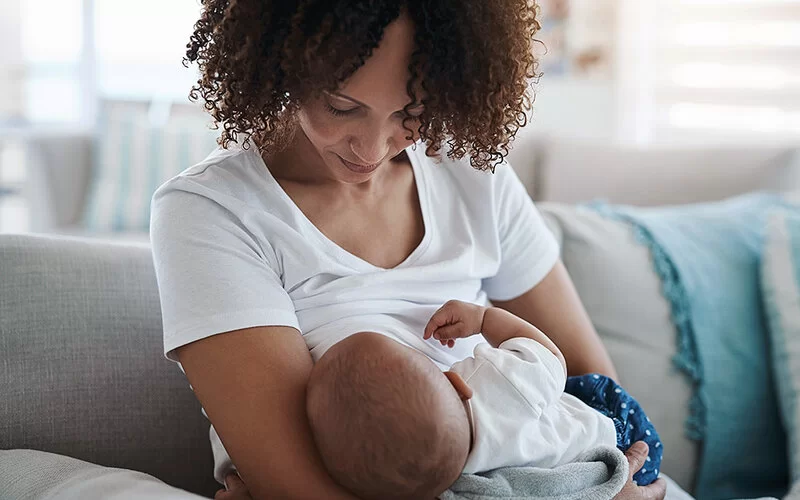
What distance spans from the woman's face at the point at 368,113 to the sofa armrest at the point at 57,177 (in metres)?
3.27

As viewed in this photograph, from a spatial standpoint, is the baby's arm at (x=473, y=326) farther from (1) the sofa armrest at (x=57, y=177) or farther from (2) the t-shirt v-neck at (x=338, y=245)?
(1) the sofa armrest at (x=57, y=177)

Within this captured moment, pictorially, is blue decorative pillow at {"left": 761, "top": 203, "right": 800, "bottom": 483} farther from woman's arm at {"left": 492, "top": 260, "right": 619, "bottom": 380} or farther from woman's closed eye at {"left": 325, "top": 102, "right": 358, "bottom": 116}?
woman's closed eye at {"left": 325, "top": 102, "right": 358, "bottom": 116}

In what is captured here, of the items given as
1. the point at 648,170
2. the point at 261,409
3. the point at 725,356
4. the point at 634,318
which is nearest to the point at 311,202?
Answer: the point at 261,409

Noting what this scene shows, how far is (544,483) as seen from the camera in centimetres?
105

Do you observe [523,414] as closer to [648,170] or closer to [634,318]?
[634,318]

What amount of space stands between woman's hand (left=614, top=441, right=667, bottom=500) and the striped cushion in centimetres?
306

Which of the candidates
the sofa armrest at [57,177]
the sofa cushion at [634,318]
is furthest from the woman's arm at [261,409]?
the sofa armrest at [57,177]

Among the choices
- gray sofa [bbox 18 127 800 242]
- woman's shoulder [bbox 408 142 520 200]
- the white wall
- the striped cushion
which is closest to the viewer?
woman's shoulder [bbox 408 142 520 200]

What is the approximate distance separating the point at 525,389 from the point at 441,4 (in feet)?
1.54

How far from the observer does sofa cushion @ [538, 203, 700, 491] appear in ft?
5.72

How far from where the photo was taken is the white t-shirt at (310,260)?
3.52 ft

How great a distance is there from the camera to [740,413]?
1.75m

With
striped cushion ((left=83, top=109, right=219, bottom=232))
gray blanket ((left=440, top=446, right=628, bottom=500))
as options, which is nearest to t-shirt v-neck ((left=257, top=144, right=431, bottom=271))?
gray blanket ((left=440, top=446, right=628, bottom=500))

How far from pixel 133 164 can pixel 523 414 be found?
332 cm
